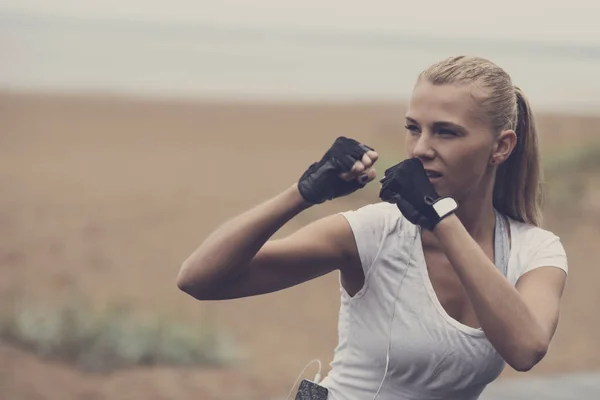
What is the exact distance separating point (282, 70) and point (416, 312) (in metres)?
40.6

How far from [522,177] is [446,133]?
42 cm

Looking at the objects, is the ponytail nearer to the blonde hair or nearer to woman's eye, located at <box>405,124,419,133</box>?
the blonde hair

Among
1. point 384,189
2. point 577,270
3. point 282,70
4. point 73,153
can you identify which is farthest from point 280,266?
point 282,70

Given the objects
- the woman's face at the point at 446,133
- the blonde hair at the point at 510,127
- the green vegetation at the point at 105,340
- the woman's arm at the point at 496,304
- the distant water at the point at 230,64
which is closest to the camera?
the woman's arm at the point at 496,304

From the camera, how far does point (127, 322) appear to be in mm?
9367

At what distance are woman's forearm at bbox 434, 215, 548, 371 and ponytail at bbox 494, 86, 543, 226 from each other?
0.42 m

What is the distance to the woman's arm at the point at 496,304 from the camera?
255 centimetres

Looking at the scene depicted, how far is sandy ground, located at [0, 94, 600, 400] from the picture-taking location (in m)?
9.16

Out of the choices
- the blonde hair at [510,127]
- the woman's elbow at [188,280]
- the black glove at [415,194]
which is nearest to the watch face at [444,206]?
the black glove at [415,194]

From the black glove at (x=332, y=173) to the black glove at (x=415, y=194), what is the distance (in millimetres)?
72

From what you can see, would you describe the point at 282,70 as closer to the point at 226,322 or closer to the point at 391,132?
the point at 391,132

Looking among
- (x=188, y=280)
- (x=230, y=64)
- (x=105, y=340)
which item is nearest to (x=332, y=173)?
(x=188, y=280)

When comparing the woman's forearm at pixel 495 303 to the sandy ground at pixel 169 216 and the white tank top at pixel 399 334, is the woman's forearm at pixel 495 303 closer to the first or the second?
the white tank top at pixel 399 334

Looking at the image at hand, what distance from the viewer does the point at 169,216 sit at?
59.2 ft
